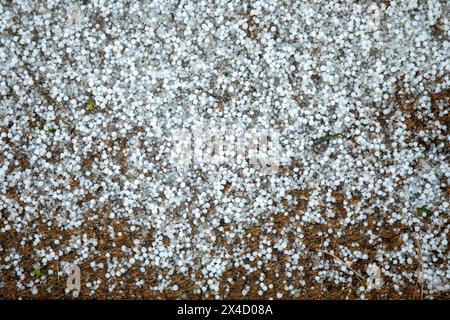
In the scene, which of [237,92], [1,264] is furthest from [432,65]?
[1,264]

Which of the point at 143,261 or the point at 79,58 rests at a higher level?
the point at 79,58

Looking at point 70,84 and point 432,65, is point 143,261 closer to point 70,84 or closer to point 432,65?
point 70,84

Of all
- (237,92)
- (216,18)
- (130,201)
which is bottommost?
(130,201)

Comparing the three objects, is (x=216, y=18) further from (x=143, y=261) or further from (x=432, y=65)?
(x=143, y=261)

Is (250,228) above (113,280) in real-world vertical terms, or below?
above

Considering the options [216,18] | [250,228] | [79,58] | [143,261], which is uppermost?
[216,18]

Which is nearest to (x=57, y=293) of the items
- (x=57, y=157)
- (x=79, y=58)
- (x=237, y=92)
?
(x=57, y=157)
